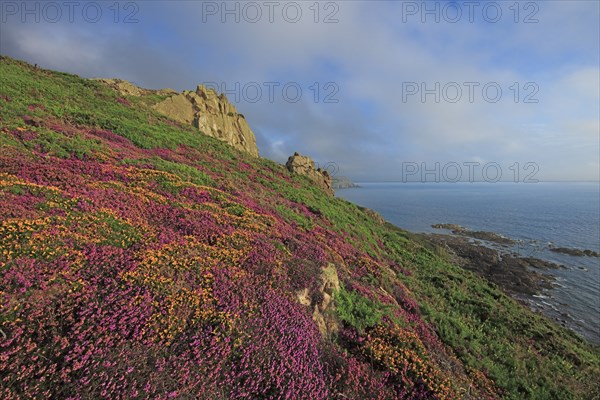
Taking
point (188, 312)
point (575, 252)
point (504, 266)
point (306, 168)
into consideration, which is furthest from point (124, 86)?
point (575, 252)

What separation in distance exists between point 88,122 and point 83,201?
783 inches

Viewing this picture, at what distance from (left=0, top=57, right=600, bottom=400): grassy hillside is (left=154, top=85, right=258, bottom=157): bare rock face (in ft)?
113

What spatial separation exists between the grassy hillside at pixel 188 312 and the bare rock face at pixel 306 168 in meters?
32.7

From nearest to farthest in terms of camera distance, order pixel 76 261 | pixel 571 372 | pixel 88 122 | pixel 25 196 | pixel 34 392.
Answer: pixel 34 392
pixel 76 261
pixel 25 196
pixel 571 372
pixel 88 122

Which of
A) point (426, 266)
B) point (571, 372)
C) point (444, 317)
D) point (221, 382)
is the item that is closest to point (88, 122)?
point (221, 382)

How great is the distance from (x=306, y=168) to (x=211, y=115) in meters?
22.3

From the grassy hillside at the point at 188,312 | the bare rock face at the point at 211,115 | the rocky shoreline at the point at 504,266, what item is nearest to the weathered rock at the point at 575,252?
the rocky shoreline at the point at 504,266

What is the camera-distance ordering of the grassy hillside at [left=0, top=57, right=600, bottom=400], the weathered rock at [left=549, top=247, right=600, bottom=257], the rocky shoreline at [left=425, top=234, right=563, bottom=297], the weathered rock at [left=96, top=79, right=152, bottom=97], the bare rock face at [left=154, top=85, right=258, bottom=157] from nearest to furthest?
the grassy hillside at [left=0, top=57, right=600, bottom=400] < the rocky shoreline at [left=425, top=234, right=563, bottom=297] < the bare rock face at [left=154, top=85, right=258, bottom=157] < the weathered rock at [left=96, top=79, right=152, bottom=97] < the weathered rock at [left=549, top=247, right=600, bottom=257]

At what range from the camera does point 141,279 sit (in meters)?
7.16

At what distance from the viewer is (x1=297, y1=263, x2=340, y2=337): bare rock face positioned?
8984 mm

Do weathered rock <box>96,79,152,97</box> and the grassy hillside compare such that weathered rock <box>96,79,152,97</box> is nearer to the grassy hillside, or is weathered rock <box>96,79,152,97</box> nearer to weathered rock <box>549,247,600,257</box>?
the grassy hillside

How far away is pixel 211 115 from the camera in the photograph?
56656 mm

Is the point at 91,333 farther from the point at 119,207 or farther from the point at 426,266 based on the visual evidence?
the point at 426,266

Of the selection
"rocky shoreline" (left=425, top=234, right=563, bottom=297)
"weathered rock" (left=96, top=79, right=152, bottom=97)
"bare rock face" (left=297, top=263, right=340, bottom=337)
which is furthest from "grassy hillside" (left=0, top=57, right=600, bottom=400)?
"weathered rock" (left=96, top=79, right=152, bottom=97)
